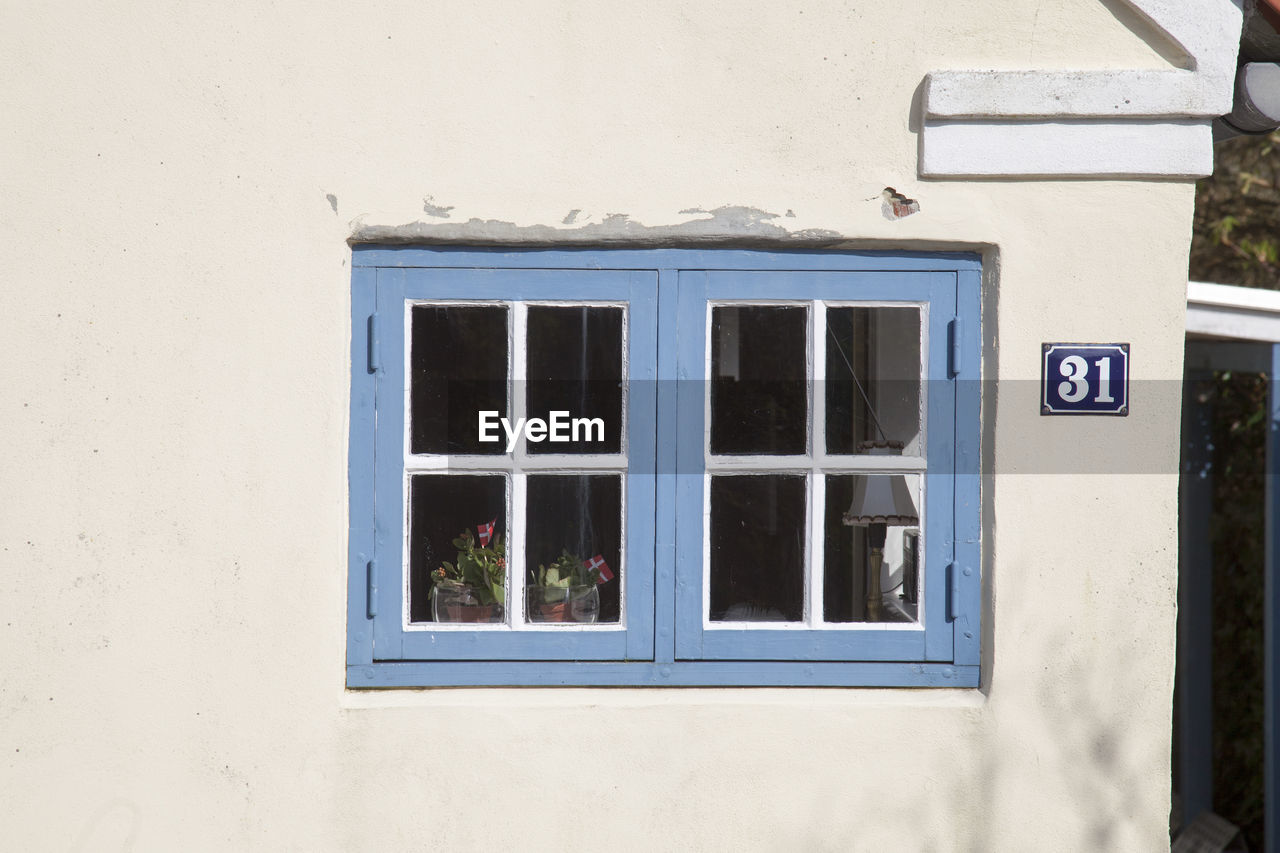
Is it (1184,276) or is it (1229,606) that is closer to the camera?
(1184,276)

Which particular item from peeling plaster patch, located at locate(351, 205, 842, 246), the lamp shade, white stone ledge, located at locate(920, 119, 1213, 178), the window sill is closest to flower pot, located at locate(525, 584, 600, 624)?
the window sill

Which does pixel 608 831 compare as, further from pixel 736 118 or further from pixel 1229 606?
pixel 1229 606

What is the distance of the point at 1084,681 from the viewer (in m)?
2.98

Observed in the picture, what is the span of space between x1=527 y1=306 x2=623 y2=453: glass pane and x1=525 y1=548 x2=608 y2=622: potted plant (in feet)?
1.13

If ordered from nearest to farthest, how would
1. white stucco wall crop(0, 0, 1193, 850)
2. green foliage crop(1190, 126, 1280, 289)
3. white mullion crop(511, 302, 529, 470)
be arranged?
white stucco wall crop(0, 0, 1193, 850)
white mullion crop(511, 302, 529, 470)
green foliage crop(1190, 126, 1280, 289)

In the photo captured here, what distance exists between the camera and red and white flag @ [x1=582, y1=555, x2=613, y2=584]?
305 centimetres

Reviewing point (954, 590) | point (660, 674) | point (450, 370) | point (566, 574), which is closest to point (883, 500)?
point (954, 590)

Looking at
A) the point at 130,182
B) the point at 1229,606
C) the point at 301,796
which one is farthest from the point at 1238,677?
the point at 130,182

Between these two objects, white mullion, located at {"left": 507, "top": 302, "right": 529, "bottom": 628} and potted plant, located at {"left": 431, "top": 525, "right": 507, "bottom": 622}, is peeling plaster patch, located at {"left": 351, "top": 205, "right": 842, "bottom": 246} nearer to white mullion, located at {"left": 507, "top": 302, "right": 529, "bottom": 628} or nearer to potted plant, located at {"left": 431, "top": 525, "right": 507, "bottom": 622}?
white mullion, located at {"left": 507, "top": 302, "right": 529, "bottom": 628}

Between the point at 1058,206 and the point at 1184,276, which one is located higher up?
the point at 1058,206

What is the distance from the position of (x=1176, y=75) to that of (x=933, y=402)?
3.72ft

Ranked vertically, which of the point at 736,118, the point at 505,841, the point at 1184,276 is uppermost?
the point at 736,118

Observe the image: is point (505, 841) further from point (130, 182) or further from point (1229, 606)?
point (1229, 606)

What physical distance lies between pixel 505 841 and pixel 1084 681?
1716mm
